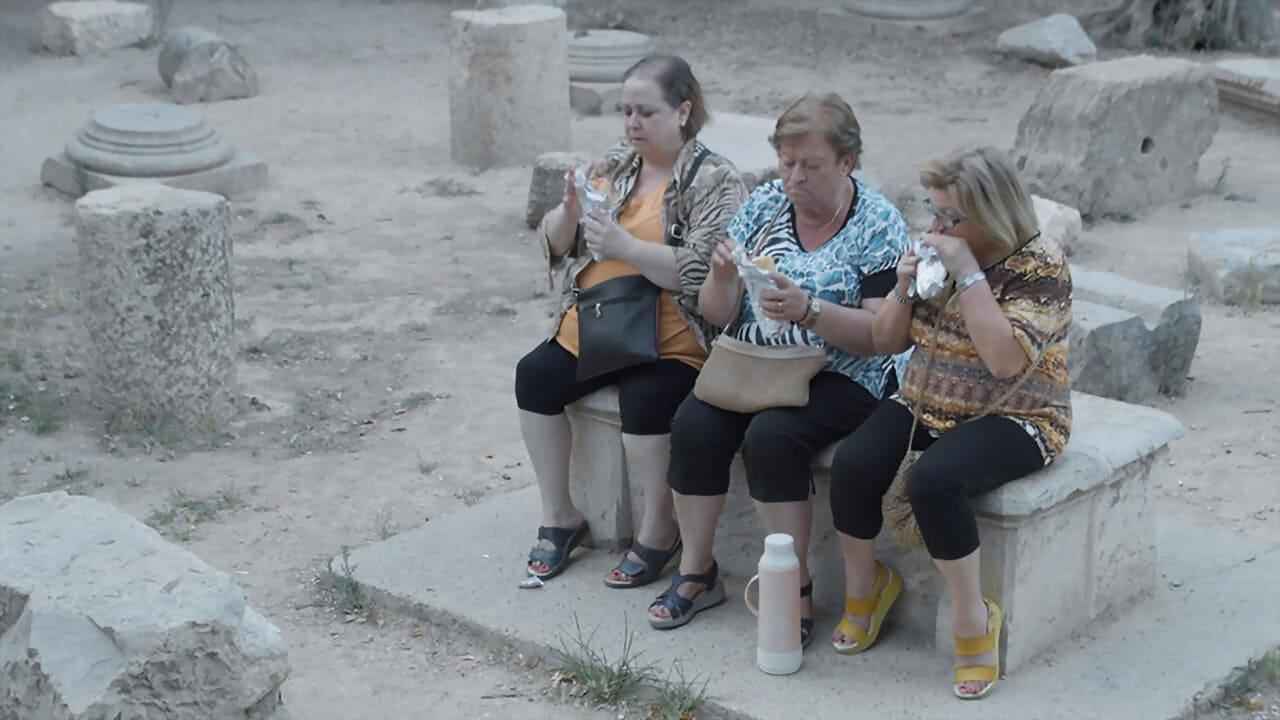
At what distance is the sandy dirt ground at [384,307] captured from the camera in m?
5.31

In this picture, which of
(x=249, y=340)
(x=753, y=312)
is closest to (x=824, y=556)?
(x=753, y=312)

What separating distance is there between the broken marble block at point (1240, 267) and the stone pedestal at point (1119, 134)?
1360 millimetres

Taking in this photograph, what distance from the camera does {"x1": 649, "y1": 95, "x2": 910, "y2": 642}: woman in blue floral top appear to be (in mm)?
4172

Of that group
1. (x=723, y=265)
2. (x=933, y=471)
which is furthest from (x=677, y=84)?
(x=933, y=471)

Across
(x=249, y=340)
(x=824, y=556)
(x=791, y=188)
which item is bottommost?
(x=249, y=340)

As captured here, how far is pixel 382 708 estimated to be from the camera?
4270 mm

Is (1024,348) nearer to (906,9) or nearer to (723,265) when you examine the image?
(723,265)

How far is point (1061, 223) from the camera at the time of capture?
8.73 meters

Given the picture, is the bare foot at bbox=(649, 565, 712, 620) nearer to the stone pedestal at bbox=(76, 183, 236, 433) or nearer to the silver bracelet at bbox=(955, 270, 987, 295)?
the silver bracelet at bbox=(955, 270, 987, 295)

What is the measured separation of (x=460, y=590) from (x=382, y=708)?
0.57 metres

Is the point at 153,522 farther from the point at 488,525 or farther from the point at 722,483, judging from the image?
the point at 722,483

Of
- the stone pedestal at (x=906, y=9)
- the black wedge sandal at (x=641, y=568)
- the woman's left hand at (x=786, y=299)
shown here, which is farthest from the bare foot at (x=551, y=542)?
the stone pedestal at (x=906, y=9)

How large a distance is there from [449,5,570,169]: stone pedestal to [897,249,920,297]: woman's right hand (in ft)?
22.1

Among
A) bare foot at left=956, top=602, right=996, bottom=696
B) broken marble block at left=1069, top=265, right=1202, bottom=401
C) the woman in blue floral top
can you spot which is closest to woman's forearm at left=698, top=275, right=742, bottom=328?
the woman in blue floral top
